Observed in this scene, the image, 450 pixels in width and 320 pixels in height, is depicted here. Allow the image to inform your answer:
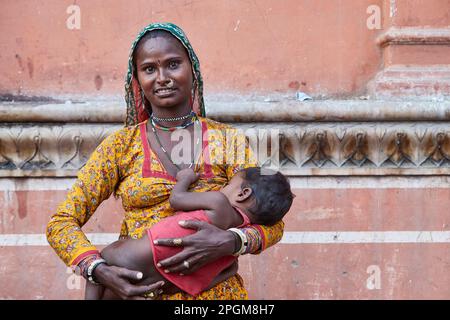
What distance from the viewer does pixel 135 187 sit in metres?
2.37

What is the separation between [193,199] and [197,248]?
165mm

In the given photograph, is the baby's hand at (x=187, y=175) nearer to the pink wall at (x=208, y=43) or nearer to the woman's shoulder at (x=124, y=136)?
the woman's shoulder at (x=124, y=136)

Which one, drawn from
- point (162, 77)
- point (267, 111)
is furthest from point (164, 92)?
point (267, 111)

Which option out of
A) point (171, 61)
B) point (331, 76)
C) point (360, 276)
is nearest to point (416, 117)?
point (331, 76)

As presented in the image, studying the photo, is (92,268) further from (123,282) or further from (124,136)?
(124,136)

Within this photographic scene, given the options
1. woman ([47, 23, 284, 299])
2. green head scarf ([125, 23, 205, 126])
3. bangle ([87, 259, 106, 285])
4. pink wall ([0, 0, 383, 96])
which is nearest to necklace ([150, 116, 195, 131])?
woman ([47, 23, 284, 299])

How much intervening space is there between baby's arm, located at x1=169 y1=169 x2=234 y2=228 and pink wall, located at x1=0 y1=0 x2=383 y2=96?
6.86 ft

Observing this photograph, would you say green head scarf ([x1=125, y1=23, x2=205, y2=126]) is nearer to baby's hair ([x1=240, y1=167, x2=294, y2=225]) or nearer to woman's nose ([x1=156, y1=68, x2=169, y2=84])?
woman's nose ([x1=156, y1=68, x2=169, y2=84])

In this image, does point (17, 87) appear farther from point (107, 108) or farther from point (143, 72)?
point (143, 72)

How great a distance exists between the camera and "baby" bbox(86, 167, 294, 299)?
2236mm

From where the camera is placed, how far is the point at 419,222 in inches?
162
